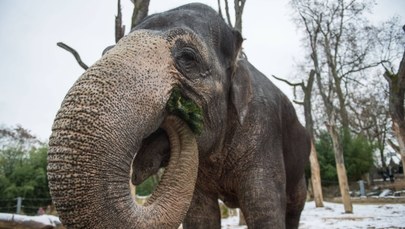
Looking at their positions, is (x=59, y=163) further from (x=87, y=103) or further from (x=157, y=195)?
(x=157, y=195)

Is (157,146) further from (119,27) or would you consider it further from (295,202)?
(119,27)

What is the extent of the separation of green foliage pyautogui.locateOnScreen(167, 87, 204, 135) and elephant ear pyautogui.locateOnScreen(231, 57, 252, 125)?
510 mm

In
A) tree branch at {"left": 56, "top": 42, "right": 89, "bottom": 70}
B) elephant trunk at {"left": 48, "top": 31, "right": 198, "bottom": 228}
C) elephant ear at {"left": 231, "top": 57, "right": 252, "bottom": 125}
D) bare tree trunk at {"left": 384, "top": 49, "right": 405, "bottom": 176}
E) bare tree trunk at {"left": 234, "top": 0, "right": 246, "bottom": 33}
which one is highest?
bare tree trunk at {"left": 234, "top": 0, "right": 246, "bottom": 33}

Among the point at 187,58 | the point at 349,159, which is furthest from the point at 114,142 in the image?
the point at 349,159

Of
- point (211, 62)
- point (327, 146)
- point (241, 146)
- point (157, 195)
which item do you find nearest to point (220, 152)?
point (241, 146)

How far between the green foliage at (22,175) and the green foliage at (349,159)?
644 inches

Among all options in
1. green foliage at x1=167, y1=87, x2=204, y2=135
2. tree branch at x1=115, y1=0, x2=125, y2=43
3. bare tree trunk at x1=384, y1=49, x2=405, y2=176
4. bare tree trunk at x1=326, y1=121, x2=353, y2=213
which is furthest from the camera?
bare tree trunk at x1=326, y1=121, x2=353, y2=213

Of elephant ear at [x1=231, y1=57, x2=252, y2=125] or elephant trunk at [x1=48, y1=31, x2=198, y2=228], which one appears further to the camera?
elephant ear at [x1=231, y1=57, x2=252, y2=125]

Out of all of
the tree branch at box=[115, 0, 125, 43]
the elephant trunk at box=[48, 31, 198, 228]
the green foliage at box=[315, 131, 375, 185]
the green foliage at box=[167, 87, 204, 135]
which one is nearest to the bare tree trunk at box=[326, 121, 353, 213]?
the green foliage at box=[315, 131, 375, 185]

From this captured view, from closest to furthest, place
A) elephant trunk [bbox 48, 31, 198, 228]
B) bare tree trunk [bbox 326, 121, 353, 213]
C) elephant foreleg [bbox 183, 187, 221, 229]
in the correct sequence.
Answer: elephant trunk [bbox 48, 31, 198, 228], elephant foreleg [bbox 183, 187, 221, 229], bare tree trunk [bbox 326, 121, 353, 213]

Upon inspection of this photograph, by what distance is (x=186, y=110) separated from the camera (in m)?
2.03

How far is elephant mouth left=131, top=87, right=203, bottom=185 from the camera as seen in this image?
2000 millimetres

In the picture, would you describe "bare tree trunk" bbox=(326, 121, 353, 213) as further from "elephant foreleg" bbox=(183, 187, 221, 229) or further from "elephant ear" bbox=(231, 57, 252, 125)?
"elephant ear" bbox=(231, 57, 252, 125)

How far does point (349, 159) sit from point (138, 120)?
2540cm
